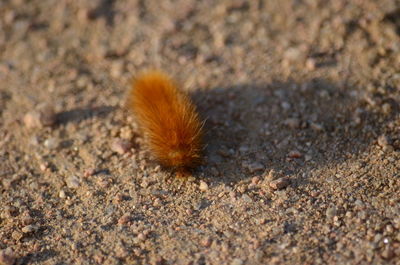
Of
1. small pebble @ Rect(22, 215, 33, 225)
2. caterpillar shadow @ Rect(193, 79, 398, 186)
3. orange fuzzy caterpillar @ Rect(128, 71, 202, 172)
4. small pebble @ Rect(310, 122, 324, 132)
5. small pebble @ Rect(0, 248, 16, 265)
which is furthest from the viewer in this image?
small pebble @ Rect(310, 122, 324, 132)

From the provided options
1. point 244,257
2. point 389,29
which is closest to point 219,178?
point 244,257

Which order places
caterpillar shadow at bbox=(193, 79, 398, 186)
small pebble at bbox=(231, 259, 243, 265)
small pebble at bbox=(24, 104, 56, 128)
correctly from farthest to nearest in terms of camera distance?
small pebble at bbox=(24, 104, 56, 128), caterpillar shadow at bbox=(193, 79, 398, 186), small pebble at bbox=(231, 259, 243, 265)

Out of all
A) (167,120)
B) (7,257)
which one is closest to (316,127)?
(167,120)

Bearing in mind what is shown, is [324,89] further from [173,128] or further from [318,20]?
[173,128]

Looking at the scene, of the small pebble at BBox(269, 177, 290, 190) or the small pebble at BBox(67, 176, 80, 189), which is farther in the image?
the small pebble at BBox(67, 176, 80, 189)

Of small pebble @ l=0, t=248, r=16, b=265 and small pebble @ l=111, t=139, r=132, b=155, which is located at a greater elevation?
small pebble @ l=111, t=139, r=132, b=155

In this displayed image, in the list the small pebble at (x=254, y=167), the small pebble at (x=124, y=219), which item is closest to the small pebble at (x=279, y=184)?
the small pebble at (x=254, y=167)

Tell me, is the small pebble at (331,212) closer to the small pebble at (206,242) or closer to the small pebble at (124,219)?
the small pebble at (206,242)

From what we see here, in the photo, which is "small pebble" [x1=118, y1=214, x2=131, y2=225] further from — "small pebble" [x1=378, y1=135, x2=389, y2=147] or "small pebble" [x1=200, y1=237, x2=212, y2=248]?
"small pebble" [x1=378, y1=135, x2=389, y2=147]

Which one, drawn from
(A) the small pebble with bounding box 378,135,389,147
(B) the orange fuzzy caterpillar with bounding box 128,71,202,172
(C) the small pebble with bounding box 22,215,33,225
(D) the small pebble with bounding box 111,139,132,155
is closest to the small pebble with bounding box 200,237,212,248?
(B) the orange fuzzy caterpillar with bounding box 128,71,202,172
